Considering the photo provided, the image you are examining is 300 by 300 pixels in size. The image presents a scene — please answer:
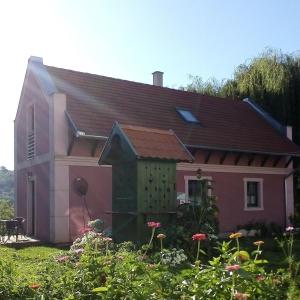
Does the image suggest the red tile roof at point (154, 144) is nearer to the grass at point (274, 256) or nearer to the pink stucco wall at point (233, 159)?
the grass at point (274, 256)

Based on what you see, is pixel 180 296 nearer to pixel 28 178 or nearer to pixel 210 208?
pixel 210 208

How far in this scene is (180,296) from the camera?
375 centimetres

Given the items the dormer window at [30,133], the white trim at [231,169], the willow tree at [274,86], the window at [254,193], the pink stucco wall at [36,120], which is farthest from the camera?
the willow tree at [274,86]

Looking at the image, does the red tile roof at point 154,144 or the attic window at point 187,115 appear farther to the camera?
the attic window at point 187,115

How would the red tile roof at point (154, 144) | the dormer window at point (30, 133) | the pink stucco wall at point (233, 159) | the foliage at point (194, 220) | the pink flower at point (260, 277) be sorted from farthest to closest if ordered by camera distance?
the pink stucco wall at point (233, 159)
the dormer window at point (30, 133)
the red tile roof at point (154, 144)
the foliage at point (194, 220)
the pink flower at point (260, 277)

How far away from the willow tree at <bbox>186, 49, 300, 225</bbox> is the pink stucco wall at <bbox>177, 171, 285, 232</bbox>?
6.21ft

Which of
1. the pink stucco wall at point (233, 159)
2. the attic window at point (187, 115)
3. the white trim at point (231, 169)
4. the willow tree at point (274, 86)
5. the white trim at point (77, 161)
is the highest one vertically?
the willow tree at point (274, 86)

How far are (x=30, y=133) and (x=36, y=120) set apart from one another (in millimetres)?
1185

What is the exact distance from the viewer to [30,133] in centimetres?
1902

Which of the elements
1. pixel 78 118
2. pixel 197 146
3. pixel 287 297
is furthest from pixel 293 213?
pixel 287 297

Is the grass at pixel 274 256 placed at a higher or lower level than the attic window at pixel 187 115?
lower

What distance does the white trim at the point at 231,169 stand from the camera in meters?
18.4

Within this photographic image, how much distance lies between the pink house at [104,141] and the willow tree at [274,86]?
92cm

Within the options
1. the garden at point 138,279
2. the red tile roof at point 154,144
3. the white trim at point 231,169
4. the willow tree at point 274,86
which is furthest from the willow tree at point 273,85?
the garden at point 138,279
